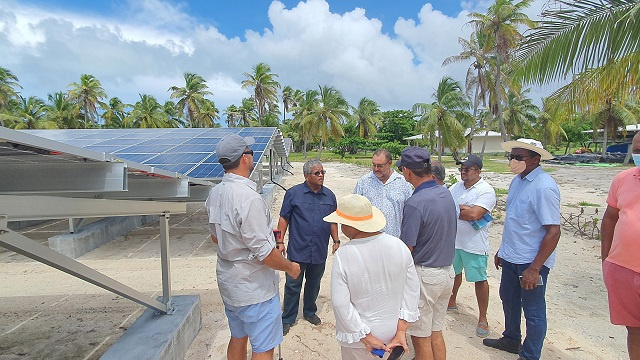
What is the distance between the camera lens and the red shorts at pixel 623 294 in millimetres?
2279

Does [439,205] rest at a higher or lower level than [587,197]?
higher

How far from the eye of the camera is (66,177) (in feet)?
7.45

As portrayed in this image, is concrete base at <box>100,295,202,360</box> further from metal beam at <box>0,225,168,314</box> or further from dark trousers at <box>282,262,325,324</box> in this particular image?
dark trousers at <box>282,262,325,324</box>

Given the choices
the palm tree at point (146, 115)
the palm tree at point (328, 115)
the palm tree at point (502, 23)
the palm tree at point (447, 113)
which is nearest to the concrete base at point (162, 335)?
the palm tree at point (502, 23)

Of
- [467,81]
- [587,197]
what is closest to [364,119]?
[467,81]

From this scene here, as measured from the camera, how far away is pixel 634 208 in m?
2.32

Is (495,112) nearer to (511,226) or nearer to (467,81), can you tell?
(467,81)

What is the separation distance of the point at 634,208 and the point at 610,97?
11.4 feet

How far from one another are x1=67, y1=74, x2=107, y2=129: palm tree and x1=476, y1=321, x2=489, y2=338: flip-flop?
145 ft

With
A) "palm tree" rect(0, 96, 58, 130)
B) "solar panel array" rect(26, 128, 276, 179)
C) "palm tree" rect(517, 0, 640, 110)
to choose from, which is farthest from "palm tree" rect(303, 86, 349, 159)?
"palm tree" rect(517, 0, 640, 110)

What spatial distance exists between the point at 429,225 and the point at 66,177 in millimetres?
2488

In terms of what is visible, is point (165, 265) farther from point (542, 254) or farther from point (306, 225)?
point (542, 254)

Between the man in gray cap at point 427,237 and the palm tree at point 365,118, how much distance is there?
161 feet

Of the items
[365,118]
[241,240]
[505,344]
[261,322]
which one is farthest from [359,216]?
[365,118]
